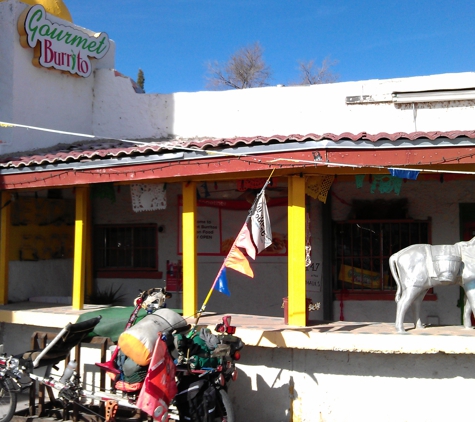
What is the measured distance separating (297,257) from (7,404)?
378 centimetres

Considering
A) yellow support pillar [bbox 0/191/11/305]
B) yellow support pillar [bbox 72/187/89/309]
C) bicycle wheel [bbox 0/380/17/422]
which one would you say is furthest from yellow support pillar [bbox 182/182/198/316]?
yellow support pillar [bbox 0/191/11/305]

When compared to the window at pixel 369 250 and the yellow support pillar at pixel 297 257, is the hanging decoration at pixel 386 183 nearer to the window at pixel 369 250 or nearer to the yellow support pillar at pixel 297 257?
the yellow support pillar at pixel 297 257

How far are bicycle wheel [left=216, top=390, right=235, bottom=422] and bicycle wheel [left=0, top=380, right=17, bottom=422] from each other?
8.05 ft

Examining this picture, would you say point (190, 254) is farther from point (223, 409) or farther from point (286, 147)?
point (223, 409)

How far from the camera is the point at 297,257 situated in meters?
7.10

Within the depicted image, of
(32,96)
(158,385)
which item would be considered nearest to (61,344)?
(158,385)

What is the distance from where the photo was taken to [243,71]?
34.3 m

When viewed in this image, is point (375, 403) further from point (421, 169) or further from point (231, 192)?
point (231, 192)

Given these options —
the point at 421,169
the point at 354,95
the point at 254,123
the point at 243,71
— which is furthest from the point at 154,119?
the point at 243,71

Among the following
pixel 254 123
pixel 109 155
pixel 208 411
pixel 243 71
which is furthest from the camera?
pixel 243 71

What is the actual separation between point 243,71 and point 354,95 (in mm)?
24450

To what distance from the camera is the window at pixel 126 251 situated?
1116cm

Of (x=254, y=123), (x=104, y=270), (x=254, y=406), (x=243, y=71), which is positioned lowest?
(x=254, y=406)

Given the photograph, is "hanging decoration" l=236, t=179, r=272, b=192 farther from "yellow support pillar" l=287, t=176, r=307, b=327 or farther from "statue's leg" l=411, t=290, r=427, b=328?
"statue's leg" l=411, t=290, r=427, b=328
